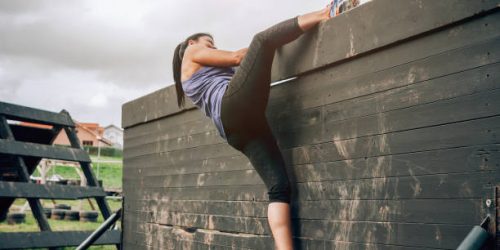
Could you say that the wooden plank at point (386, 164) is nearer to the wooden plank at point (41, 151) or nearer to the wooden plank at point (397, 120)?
the wooden plank at point (397, 120)

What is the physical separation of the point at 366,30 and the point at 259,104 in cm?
80

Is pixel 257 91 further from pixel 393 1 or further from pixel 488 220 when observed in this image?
pixel 488 220

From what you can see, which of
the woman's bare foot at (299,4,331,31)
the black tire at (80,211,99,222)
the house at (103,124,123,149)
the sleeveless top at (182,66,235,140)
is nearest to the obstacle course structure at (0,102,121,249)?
the sleeveless top at (182,66,235,140)

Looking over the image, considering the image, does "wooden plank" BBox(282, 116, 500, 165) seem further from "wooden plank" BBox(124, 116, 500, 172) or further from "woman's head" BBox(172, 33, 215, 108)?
"woman's head" BBox(172, 33, 215, 108)

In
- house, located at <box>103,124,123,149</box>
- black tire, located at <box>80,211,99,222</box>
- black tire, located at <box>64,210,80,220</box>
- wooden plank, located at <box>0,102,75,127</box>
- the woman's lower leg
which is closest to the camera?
the woman's lower leg

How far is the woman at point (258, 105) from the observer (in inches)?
127

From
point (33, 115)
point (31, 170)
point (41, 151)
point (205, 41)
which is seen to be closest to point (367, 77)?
point (205, 41)

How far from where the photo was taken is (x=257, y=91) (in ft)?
10.7

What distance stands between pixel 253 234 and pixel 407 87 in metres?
1.67

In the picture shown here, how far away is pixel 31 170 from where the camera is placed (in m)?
7.68

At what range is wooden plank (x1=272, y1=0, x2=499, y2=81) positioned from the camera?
2.48m

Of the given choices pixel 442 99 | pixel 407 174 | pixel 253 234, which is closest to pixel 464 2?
pixel 442 99

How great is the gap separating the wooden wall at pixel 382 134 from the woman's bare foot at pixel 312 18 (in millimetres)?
49

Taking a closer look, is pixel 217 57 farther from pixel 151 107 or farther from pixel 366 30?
pixel 151 107
